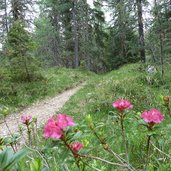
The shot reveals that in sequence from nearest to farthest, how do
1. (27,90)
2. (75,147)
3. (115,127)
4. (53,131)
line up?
(53,131) < (75,147) < (115,127) < (27,90)

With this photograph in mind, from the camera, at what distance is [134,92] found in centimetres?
986

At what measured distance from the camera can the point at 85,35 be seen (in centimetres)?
3341

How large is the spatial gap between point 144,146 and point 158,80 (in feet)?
26.4

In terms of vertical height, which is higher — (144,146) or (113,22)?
(113,22)

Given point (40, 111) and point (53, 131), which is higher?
point (53, 131)

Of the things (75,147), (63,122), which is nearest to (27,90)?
(75,147)

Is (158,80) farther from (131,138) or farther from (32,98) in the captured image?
(131,138)

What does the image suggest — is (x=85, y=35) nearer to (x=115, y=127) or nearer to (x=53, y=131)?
(x=115, y=127)

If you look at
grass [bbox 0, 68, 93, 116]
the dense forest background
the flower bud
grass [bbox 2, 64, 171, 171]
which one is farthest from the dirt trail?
the flower bud

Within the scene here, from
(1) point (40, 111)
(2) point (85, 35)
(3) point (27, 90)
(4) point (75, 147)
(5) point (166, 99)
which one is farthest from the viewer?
(2) point (85, 35)

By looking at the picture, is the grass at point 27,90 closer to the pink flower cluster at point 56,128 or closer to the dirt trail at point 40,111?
the dirt trail at point 40,111

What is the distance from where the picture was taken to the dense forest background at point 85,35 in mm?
16781

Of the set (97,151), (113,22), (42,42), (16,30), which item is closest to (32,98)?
(16,30)

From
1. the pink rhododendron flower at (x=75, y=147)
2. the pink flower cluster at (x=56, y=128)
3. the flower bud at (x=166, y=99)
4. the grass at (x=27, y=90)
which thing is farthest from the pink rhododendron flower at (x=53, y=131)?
the grass at (x=27, y=90)
